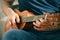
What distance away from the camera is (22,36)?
96 centimetres

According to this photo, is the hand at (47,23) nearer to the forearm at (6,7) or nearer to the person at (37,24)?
the person at (37,24)

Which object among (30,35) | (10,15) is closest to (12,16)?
(10,15)

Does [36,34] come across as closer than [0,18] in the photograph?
Yes

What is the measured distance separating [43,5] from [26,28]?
170mm

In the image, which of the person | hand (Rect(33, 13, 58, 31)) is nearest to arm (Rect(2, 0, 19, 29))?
the person

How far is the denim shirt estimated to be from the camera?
0.95m

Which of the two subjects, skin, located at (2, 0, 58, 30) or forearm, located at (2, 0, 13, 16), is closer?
skin, located at (2, 0, 58, 30)

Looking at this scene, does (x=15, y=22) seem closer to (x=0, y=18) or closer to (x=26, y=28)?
(x=26, y=28)

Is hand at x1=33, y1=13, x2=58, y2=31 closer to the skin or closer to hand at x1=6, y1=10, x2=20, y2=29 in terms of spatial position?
the skin

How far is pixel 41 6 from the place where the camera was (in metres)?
0.98

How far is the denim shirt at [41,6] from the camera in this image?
95cm

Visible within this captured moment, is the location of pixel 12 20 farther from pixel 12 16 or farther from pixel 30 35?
pixel 30 35

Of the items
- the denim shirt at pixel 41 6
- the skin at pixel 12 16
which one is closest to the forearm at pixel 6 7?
the skin at pixel 12 16

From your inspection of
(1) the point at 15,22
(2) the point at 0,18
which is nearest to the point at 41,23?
(1) the point at 15,22
